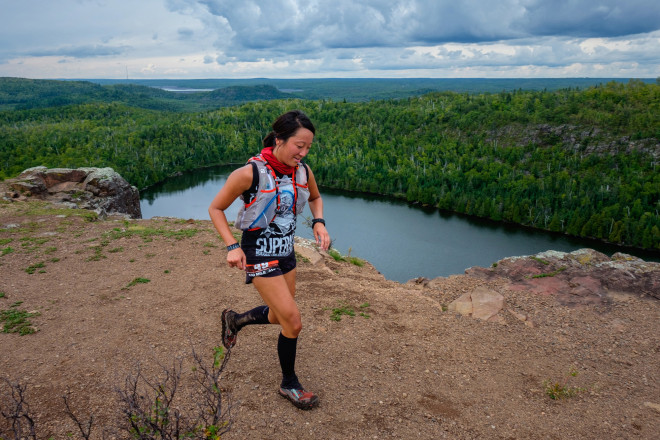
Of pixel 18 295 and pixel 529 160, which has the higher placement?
pixel 18 295

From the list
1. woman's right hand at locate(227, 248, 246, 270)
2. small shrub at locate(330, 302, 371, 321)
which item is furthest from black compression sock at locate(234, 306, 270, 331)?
small shrub at locate(330, 302, 371, 321)

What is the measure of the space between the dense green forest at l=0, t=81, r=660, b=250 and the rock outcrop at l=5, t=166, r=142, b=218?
46.3 m

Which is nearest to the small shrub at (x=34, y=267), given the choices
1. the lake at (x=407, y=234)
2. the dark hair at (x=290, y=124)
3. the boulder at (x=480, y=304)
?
the dark hair at (x=290, y=124)

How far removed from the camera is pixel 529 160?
247 ft

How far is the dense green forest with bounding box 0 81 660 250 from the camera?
5544 cm

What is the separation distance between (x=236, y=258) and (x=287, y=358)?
1.14 metres

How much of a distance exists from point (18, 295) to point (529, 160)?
80.3 m

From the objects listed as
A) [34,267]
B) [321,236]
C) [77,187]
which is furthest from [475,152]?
[321,236]

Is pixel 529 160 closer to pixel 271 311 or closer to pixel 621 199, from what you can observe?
pixel 621 199

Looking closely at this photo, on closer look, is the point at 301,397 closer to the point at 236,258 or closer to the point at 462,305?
the point at 236,258

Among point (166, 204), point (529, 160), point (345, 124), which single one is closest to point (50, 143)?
point (166, 204)

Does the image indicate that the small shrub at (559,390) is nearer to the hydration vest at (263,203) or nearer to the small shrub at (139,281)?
the hydration vest at (263,203)

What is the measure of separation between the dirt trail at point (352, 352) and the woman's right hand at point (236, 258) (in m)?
1.43

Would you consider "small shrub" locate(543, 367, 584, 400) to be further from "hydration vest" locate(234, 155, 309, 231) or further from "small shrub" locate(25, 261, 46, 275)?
"small shrub" locate(25, 261, 46, 275)
